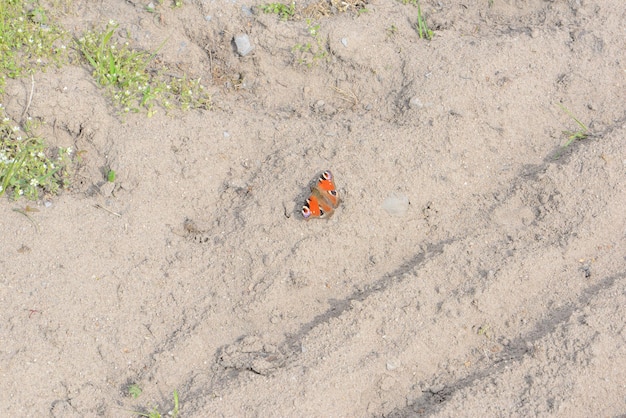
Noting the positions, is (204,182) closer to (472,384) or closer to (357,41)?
(357,41)

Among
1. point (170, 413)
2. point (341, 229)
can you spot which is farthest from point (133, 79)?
point (170, 413)

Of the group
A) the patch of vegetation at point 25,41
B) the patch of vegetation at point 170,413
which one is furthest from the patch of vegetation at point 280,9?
the patch of vegetation at point 170,413

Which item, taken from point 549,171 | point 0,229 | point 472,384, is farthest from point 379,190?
point 0,229

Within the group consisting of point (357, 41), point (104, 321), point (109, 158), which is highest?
point (357, 41)

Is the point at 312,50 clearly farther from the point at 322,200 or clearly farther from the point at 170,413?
the point at 170,413

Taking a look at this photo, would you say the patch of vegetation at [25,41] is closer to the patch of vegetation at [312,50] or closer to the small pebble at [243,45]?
the small pebble at [243,45]

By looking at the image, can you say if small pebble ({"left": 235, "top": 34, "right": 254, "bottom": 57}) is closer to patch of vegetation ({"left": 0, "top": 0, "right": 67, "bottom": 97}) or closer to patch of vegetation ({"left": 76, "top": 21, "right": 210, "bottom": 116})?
patch of vegetation ({"left": 76, "top": 21, "right": 210, "bottom": 116})
